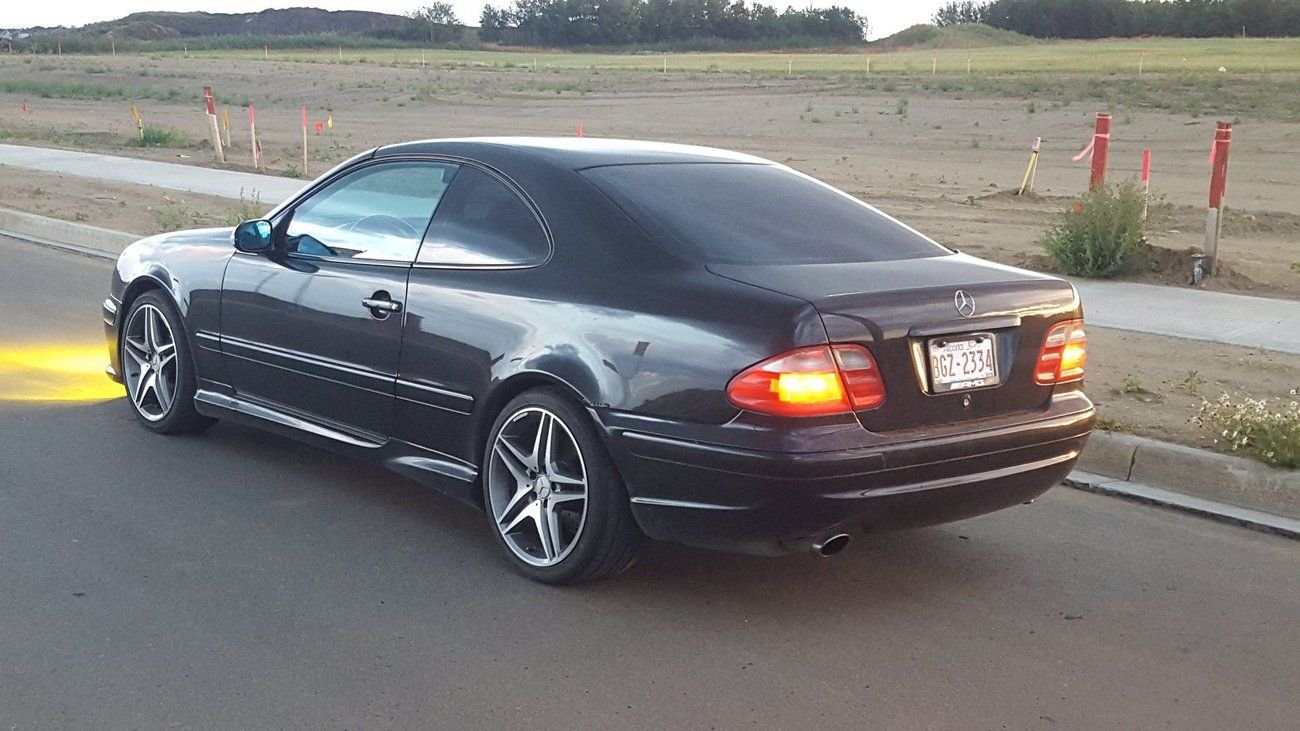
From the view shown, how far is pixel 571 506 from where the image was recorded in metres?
5.06

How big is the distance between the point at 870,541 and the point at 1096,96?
38.9 metres

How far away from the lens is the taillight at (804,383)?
4422 mm

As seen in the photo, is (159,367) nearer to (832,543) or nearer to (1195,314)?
(832,543)

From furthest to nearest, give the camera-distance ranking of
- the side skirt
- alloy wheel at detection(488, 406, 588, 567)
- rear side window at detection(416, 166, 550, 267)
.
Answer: the side skirt, rear side window at detection(416, 166, 550, 267), alloy wheel at detection(488, 406, 588, 567)

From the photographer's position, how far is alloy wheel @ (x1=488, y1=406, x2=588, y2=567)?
16.4 feet

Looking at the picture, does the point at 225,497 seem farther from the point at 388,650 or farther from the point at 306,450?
the point at 388,650

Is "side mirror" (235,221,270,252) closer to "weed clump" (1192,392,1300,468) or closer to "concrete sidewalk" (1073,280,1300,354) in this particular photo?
"weed clump" (1192,392,1300,468)

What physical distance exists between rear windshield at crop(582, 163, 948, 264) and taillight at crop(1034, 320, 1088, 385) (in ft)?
1.88

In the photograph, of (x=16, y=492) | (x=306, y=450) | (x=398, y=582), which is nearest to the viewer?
(x=398, y=582)

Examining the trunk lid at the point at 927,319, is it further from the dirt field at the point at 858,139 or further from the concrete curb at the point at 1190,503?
the dirt field at the point at 858,139

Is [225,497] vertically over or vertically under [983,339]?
under

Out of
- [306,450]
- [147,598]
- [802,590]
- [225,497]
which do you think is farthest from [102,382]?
[802,590]

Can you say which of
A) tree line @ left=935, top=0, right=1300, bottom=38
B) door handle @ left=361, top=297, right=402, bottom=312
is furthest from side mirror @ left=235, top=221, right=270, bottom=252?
tree line @ left=935, top=0, right=1300, bottom=38

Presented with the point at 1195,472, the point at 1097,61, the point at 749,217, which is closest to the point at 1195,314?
the point at 1195,472
